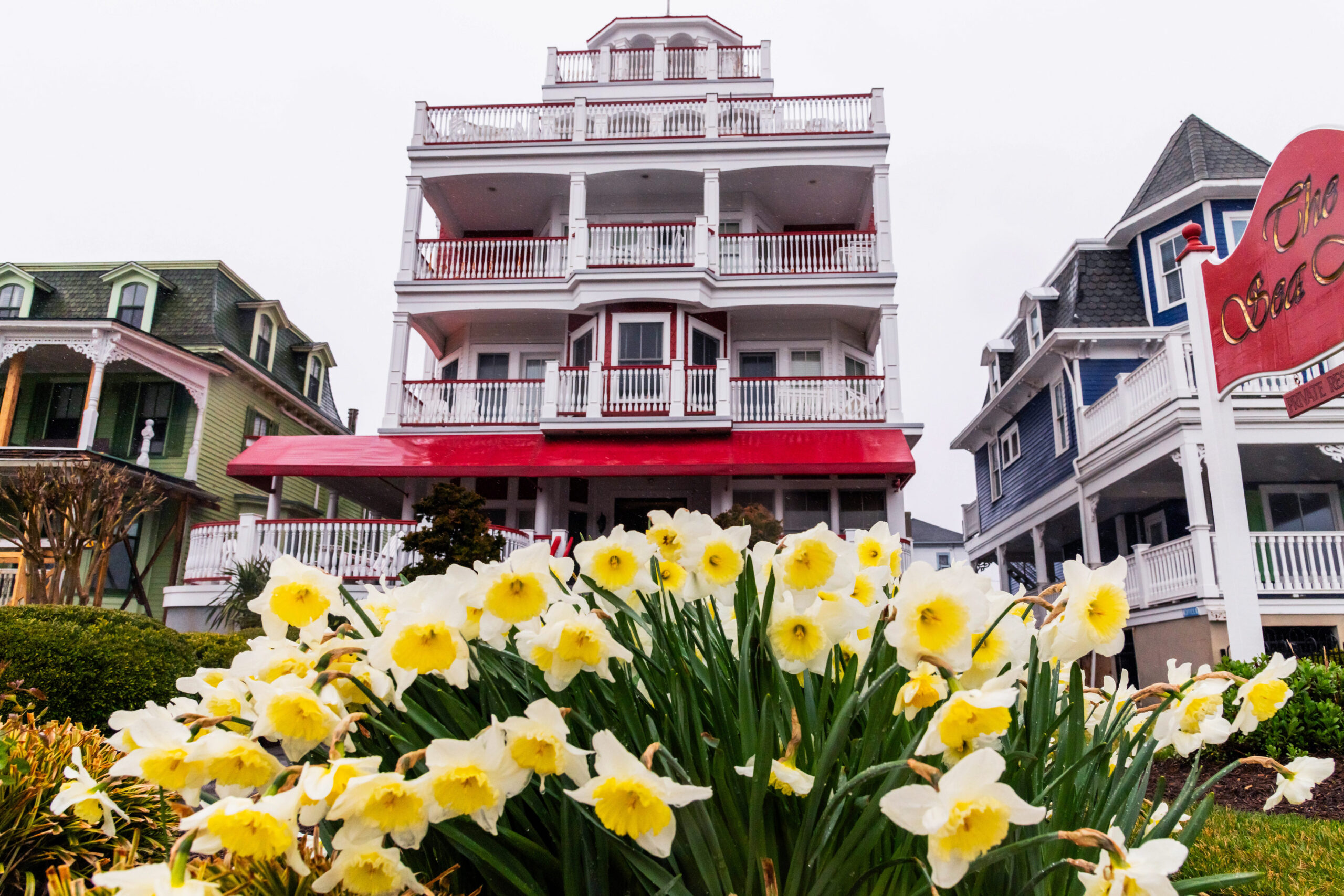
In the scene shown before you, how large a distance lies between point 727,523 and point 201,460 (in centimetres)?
1533

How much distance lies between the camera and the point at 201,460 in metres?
19.8

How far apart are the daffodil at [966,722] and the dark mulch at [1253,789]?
480cm

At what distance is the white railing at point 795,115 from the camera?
16.0m

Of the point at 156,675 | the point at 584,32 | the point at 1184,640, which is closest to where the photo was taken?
Answer: the point at 156,675

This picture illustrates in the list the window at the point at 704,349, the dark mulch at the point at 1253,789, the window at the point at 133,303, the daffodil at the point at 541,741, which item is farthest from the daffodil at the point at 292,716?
the window at the point at 133,303

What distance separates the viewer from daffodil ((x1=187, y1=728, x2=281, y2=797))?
1.09 metres

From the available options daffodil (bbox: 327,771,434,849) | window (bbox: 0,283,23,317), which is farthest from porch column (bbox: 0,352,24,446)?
daffodil (bbox: 327,771,434,849)

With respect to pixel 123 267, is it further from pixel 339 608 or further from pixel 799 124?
pixel 339 608

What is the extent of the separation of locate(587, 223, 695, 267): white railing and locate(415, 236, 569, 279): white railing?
0.69 m

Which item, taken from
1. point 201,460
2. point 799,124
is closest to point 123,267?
point 201,460

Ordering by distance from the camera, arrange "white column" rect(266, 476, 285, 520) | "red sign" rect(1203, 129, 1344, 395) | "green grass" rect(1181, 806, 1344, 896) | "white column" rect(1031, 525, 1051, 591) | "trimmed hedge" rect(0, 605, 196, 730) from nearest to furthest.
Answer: "green grass" rect(1181, 806, 1344, 896), "trimmed hedge" rect(0, 605, 196, 730), "red sign" rect(1203, 129, 1344, 395), "white column" rect(266, 476, 285, 520), "white column" rect(1031, 525, 1051, 591)

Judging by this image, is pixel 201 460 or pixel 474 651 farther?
pixel 201 460

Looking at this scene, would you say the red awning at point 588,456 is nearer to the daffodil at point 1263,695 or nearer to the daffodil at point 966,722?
the daffodil at point 1263,695

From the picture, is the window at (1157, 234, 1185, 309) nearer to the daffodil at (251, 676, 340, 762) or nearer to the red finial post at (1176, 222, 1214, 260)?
the red finial post at (1176, 222, 1214, 260)
